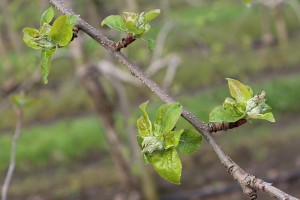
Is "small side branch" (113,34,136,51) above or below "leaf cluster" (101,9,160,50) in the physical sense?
below

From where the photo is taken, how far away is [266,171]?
278 inches

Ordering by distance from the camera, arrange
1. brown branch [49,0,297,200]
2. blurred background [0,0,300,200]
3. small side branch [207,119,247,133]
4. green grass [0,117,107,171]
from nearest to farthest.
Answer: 1. brown branch [49,0,297,200]
2. small side branch [207,119,247,133]
3. blurred background [0,0,300,200]
4. green grass [0,117,107,171]

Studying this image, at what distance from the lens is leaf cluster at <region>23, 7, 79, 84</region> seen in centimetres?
85

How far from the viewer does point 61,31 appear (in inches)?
34.0

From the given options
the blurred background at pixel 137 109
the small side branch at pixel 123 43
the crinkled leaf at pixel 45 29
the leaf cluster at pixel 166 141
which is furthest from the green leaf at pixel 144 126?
the blurred background at pixel 137 109

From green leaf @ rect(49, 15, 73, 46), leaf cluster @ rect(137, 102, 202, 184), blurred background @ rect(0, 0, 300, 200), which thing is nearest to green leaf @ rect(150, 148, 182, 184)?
leaf cluster @ rect(137, 102, 202, 184)

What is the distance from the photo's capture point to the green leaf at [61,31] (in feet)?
2.77

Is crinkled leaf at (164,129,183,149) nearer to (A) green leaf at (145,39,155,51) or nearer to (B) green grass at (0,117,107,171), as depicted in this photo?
(A) green leaf at (145,39,155,51)

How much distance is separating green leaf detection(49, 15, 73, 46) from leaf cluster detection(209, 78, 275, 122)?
23 centimetres

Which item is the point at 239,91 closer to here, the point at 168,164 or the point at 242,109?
the point at 242,109

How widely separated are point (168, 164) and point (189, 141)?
2.5 inches

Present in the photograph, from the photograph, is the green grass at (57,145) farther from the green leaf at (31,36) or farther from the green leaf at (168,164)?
the green leaf at (168,164)

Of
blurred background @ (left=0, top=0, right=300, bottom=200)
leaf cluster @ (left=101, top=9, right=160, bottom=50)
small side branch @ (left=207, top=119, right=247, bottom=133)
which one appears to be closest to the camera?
small side branch @ (left=207, top=119, right=247, bottom=133)

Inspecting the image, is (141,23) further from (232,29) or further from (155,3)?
(155,3)
